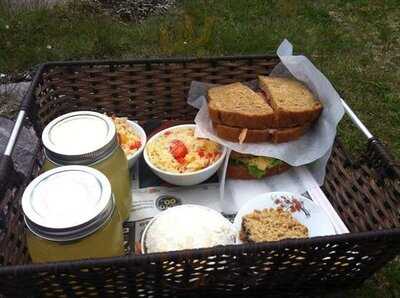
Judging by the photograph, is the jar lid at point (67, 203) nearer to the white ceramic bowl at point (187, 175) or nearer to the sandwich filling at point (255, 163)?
the white ceramic bowl at point (187, 175)

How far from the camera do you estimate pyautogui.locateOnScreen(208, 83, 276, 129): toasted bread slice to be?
5.13 feet

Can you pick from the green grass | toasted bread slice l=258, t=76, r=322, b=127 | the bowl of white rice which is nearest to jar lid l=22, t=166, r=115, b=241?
the bowl of white rice

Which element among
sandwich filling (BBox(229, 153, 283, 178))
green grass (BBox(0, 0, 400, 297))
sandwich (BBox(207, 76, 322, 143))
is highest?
sandwich (BBox(207, 76, 322, 143))

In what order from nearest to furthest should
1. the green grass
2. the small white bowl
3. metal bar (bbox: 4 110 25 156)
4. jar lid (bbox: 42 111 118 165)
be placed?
1. jar lid (bbox: 42 111 118 165)
2. metal bar (bbox: 4 110 25 156)
3. the small white bowl
4. the green grass

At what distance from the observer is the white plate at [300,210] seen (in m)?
1.40

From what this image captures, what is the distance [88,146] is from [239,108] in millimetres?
609

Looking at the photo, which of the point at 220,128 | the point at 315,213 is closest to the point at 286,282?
the point at 315,213

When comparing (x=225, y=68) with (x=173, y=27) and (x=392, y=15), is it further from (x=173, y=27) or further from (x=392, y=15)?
(x=392, y=15)

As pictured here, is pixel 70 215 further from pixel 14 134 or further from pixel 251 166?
pixel 251 166

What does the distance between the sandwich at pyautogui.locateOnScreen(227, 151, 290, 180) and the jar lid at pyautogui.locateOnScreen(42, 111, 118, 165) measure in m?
0.48

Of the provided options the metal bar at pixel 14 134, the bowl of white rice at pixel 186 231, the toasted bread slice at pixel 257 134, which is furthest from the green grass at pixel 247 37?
the metal bar at pixel 14 134

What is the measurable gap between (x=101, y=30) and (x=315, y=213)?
2360 mm

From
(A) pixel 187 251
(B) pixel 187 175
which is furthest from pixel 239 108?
(A) pixel 187 251

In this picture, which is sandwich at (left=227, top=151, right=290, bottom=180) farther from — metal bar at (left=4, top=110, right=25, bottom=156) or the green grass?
the green grass
